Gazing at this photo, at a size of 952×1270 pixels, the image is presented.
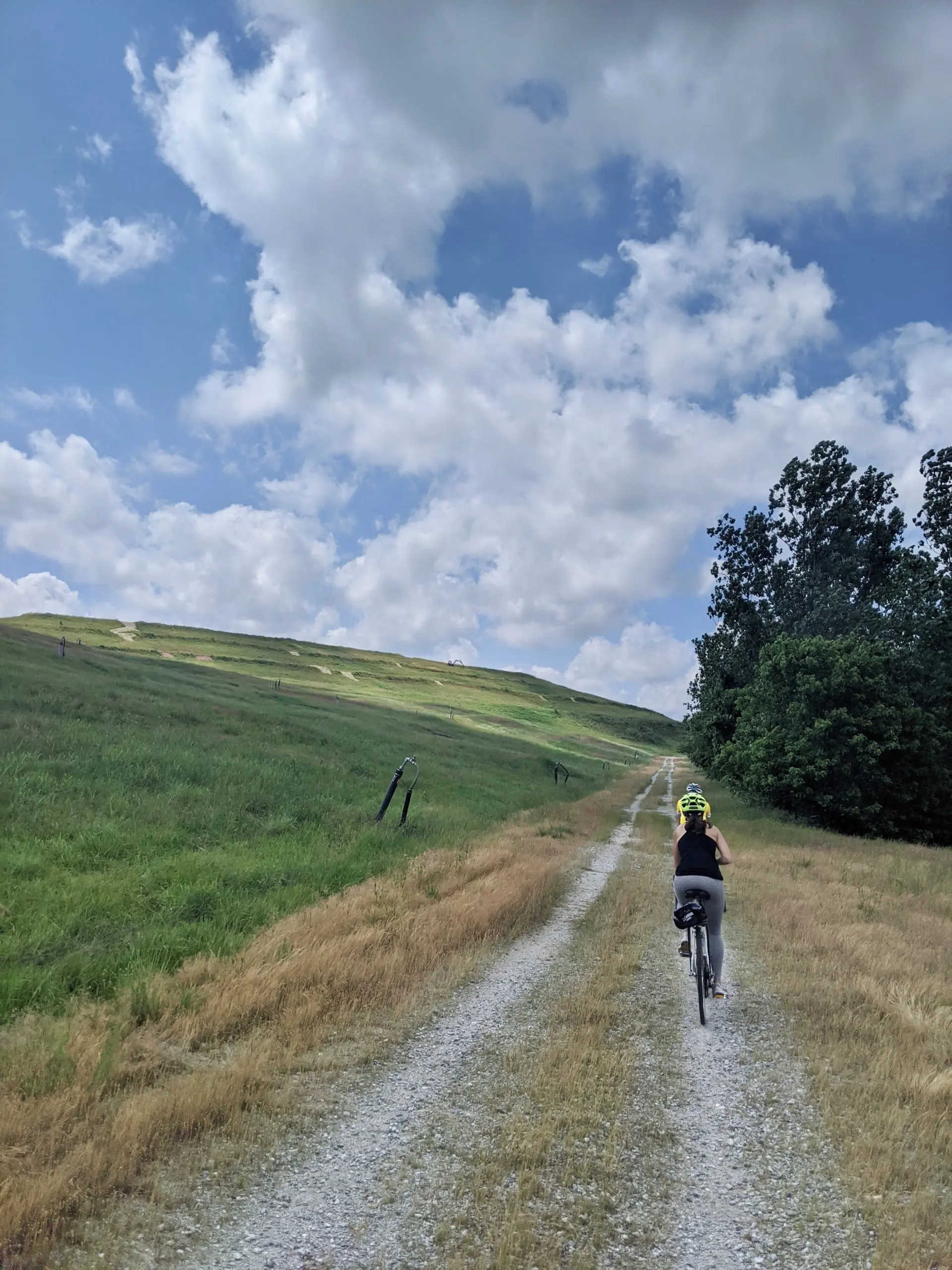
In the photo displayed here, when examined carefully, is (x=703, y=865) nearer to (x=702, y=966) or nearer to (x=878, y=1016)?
(x=702, y=966)

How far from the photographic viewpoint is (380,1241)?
4.30 metres

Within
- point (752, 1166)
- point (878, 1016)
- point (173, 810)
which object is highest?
point (878, 1016)

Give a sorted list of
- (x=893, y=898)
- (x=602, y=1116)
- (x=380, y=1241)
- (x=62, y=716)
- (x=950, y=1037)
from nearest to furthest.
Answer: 1. (x=380, y=1241)
2. (x=602, y=1116)
3. (x=950, y=1037)
4. (x=893, y=898)
5. (x=62, y=716)

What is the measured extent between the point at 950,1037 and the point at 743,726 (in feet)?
91.8

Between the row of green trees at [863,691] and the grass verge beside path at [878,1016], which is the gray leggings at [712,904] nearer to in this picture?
the grass verge beside path at [878,1016]

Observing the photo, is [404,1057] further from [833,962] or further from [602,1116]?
[833,962]

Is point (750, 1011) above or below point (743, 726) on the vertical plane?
below

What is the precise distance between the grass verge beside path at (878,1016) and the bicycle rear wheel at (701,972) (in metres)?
1.10

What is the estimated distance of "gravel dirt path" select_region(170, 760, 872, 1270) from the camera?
427 centimetres

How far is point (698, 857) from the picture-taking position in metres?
9.16

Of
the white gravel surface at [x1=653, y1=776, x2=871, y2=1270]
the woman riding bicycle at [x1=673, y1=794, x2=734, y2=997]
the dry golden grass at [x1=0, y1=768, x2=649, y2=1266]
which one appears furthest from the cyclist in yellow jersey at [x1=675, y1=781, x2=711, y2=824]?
the dry golden grass at [x1=0, y1=768, x2=649, y2=1266]

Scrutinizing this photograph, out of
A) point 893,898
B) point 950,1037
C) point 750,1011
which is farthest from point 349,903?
point 893,898

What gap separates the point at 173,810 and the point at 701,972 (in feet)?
44.1

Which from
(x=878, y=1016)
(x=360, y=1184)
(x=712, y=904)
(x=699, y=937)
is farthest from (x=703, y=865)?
(x=360, y=1184)
